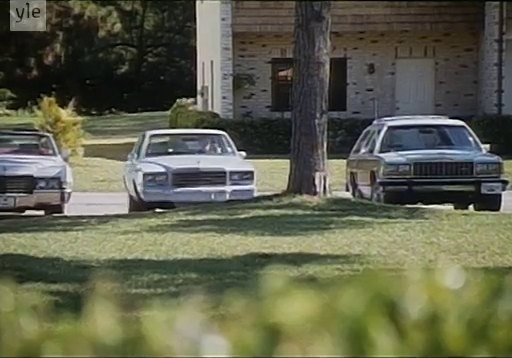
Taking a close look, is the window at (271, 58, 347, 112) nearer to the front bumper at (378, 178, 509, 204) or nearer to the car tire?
the car tire

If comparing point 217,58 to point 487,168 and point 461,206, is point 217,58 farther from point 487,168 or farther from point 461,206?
point 487,168

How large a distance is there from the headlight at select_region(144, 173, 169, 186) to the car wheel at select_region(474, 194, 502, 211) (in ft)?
14.9

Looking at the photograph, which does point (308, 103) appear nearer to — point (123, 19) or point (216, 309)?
point (216, 309)

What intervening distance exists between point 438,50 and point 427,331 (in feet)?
101

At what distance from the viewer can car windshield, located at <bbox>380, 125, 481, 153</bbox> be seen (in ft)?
60.7

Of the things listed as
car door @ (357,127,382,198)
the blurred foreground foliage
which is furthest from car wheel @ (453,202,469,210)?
the blurred foreground foliage

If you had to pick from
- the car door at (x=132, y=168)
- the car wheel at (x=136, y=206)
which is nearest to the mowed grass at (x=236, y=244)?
the car wheel at (x=136, y=206)

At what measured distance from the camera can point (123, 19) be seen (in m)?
53.2

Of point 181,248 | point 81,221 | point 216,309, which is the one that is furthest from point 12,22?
point 216,309

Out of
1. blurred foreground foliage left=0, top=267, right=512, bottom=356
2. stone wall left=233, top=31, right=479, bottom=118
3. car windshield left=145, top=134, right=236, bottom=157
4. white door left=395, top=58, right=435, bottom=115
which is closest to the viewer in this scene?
blurred foreground foliage left=0, top=267, right=512, bottom=356

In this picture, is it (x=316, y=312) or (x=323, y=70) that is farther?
(x=323, y=70)

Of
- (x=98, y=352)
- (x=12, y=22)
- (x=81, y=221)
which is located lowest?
(x=81, y=221)

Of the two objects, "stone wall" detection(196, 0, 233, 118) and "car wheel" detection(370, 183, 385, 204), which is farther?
"stone wall" detection(196, 0, 233, 118)

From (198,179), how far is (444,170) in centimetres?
354
